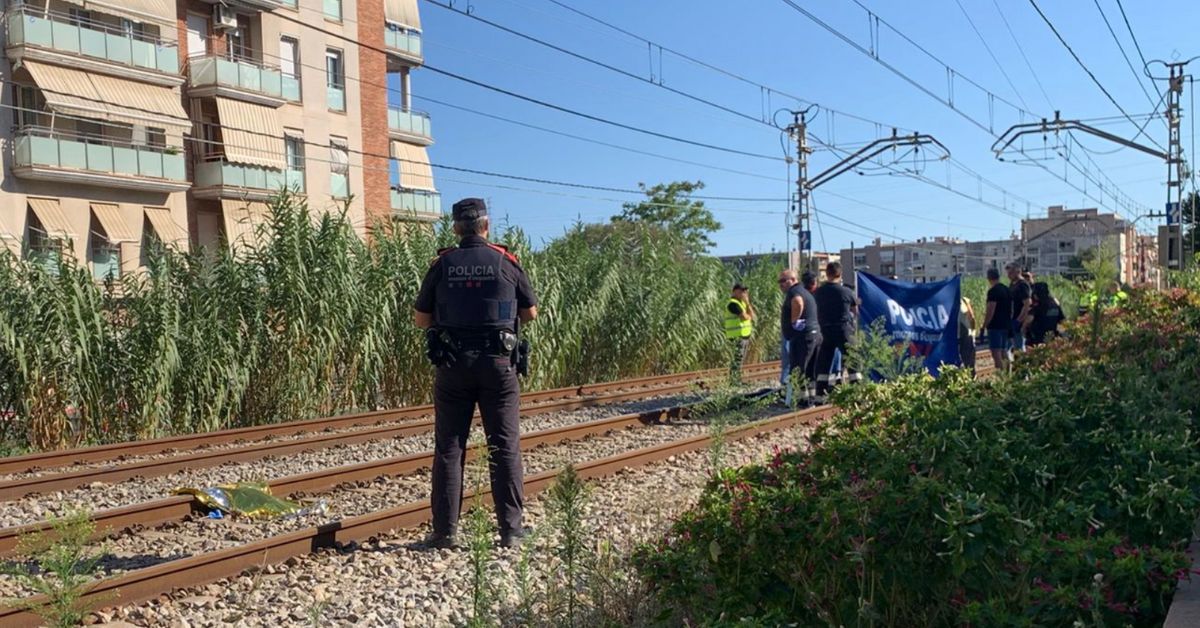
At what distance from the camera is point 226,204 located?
3488 centimetres

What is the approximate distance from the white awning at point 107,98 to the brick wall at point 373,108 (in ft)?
28.4

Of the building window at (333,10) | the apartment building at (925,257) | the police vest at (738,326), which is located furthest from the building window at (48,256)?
the apartment building at (925,257)

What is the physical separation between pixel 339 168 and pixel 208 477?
32.0 meters

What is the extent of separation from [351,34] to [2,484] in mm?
33708

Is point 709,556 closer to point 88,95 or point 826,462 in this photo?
point 826,462

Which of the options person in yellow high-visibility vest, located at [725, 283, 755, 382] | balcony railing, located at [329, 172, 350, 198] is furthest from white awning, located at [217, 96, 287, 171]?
person in yellow high-visibility vest, located at [725, 283, 755, 382]

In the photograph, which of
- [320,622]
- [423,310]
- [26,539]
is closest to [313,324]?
[423,310]

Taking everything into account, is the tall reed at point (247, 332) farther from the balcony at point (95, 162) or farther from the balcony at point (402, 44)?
the balcony at point (402, 44)

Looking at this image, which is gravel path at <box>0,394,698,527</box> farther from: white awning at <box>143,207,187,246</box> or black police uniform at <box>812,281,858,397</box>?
white awning at <box>143,207,187,246</box>

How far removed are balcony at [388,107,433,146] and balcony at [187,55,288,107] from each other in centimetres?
823

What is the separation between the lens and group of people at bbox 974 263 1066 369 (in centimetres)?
1552

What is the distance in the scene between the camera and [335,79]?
3941cm

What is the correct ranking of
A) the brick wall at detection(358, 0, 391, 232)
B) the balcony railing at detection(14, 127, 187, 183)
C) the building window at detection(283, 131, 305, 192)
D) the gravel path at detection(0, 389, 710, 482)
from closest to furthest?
the gravel path at detection(0, 389, 710, 482) → the balcony railing at detection(14, 127, 187, 183) → the building window at detection(283, 131, 305, 192) → the brick wall at detection(358, 0, 391, 232)

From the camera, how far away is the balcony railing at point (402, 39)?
42500 millimetres
